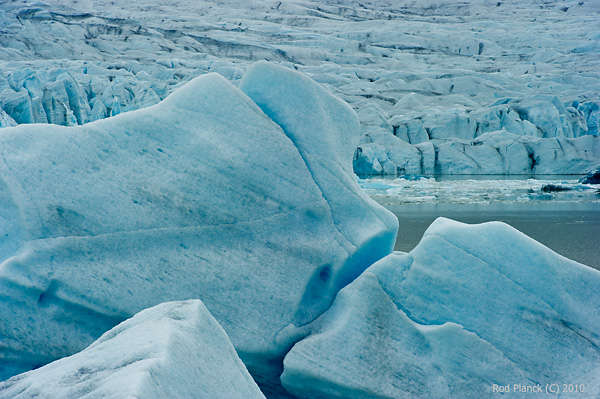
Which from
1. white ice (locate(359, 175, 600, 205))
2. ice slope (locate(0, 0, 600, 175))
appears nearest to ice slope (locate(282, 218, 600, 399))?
white ice (locate(359, 175, 600, 205))

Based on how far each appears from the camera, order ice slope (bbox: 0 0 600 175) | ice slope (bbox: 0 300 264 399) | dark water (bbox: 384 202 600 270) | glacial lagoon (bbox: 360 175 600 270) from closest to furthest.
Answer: ice slope (bbox: 0 300 264 399) < dark water (bbox: 384 202 600 270) < glacial lagoon (bbox: 360 175 600 270) < ice slope (bbox: 0 0 600 175)

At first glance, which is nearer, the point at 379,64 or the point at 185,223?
the point at 185,223

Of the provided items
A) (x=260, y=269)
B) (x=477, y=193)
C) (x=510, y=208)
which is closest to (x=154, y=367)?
(x=260, y=269)

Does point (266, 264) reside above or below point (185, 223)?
below

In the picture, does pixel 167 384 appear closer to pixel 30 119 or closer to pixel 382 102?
pixel 30 119

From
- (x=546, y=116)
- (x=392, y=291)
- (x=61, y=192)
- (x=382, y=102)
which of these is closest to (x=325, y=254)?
(x=392, y=291)

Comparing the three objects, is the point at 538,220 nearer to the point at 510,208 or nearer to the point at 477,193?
the point at 510,208

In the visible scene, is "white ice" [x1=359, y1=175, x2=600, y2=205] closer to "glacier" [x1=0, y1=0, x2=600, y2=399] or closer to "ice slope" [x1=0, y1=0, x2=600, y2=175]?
"ice slope" [x1=0, y1=0, x2=600, y2=175]
